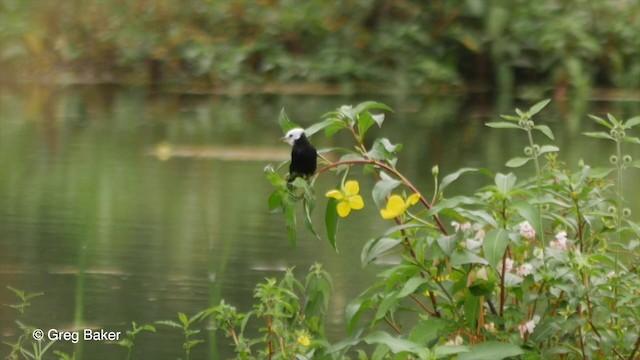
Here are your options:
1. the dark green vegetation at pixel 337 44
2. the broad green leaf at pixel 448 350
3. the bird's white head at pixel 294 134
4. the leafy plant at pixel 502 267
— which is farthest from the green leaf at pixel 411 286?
the dark green vegetation at pixel 337 44

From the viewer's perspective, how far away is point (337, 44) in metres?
11.0

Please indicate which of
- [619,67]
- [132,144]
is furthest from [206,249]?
[619,67]

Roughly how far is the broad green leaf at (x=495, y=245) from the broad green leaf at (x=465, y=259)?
48mm

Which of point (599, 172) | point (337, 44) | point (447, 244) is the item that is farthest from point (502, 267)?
point (337, 44)

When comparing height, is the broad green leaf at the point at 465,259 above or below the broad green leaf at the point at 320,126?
below

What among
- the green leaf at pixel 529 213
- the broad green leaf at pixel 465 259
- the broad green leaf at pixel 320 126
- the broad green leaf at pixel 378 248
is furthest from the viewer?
the broad green leaf at pixel 320 126

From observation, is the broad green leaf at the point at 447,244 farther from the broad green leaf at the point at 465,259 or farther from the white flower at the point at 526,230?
the white flower at the point at 526,230

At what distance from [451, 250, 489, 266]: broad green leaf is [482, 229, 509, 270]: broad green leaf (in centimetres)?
5

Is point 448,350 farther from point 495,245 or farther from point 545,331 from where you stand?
point 545,331

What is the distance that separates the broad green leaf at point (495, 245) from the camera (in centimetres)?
224

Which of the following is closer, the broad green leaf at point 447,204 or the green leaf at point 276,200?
the broad green leaf at point 447,204

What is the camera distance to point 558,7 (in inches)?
444

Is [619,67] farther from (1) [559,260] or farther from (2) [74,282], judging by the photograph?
(1) [559,260]

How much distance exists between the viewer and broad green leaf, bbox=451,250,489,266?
2.34 m
